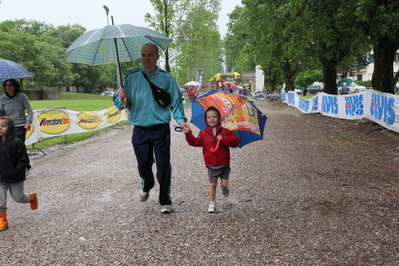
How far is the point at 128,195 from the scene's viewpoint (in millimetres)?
5289

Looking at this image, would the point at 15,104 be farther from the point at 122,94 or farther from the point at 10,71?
the point at 122,94

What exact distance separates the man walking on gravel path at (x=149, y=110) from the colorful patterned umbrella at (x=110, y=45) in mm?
290

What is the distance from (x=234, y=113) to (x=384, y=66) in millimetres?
11150

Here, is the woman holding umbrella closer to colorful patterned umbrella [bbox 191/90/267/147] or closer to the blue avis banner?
colorful patterned umbrella [bbox 191/90/267/147]

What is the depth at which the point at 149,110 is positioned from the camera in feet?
13.6

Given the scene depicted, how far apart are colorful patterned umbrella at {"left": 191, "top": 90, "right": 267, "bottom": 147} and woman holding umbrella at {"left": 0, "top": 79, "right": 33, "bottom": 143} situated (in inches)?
142

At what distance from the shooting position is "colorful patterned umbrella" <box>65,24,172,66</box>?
12.7 ft

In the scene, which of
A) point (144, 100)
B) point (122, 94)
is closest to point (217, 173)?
point (144, 100)

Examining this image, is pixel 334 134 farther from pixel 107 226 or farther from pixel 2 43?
pixel 2 43

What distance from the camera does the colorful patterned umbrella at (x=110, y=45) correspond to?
3865 mm

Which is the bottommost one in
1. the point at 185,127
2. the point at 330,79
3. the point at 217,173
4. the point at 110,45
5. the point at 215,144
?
the point at 217,173

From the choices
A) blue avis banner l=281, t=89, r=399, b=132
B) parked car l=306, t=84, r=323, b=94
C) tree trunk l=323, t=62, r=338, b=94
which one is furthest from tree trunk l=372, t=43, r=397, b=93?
parked car l=306, t=84, r=323, b=94

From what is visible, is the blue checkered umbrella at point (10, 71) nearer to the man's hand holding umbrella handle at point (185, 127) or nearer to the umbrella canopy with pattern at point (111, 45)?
the umbrella canopy with pattern at point (111, 45)

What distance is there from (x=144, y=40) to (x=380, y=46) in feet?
37.2
